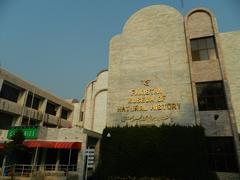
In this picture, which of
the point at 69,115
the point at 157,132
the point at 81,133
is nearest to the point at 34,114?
the point at 69,115

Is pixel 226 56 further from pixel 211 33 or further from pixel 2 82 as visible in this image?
pixel 2 82

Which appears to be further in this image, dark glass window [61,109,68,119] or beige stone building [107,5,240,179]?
dark glass window [61,109,68,119]

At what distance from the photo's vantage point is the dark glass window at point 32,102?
3145 centimetres

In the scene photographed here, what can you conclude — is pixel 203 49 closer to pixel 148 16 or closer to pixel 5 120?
pixel 148 16

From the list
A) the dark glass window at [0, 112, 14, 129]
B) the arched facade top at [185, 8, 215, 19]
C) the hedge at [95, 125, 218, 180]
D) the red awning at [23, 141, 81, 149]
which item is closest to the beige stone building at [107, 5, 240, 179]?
the arched facade top at [185, 8, 215, 19]

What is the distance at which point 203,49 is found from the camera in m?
20.9

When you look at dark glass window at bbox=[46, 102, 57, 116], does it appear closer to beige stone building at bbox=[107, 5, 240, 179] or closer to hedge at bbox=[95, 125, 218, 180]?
beige stone building at bbox=[107, 5, 240, 179]

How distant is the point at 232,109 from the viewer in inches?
707

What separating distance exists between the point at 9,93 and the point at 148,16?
75.8ft

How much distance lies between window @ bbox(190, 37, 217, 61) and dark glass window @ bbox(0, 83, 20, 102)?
26143 mm

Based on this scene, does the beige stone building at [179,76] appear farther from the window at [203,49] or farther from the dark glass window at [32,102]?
A: the dark glass window at [32,102]

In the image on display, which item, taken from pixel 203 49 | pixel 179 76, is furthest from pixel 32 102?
pixel 203 49

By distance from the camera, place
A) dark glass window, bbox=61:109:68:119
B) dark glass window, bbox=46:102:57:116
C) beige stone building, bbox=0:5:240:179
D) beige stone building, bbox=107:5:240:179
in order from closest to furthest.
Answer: beige stone building, bbox=107:5:240:179, beige stone building, bbox=0:5:240:179, dark glass window, bbox=46:102:57:116, dark glass window, bbox=61:109:68:119

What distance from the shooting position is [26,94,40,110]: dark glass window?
31455 mm
